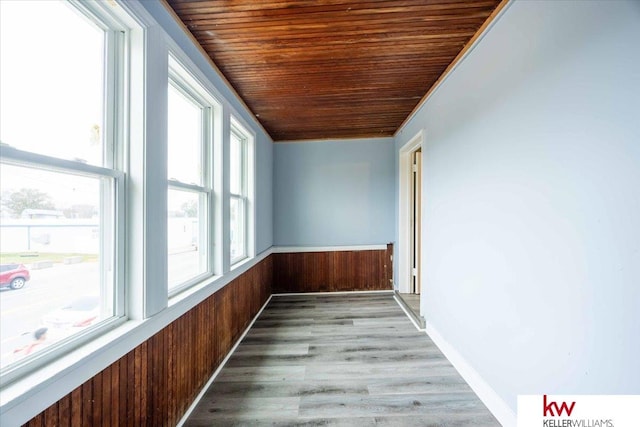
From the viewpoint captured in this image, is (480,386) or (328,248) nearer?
(480,386)

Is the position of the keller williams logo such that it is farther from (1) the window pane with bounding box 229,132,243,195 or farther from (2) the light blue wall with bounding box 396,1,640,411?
(1) the window pane with bounding box 229,132,243,195

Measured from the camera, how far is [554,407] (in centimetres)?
124

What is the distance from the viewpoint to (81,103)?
110 centimetres

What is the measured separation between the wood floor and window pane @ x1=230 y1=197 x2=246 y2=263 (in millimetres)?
913

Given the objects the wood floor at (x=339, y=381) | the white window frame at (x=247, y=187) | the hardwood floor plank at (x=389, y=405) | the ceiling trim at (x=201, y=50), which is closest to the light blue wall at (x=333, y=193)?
the white window frame at (x=247, y=187)

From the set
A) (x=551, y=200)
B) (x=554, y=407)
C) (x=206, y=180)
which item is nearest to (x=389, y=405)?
(x=554, y=407)

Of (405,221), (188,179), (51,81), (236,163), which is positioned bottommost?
(405,221)

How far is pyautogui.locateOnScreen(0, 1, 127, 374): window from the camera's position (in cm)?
85

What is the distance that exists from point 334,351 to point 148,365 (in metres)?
1.63

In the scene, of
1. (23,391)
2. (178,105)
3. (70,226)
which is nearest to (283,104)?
(178,105)

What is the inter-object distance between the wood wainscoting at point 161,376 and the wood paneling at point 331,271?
69.3 inches

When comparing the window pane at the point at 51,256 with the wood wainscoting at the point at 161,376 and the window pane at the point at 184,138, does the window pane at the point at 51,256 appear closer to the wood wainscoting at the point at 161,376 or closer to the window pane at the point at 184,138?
the wood wainscoting at the point at 161,376

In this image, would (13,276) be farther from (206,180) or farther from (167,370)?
(206,180)

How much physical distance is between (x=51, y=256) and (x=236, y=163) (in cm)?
224
